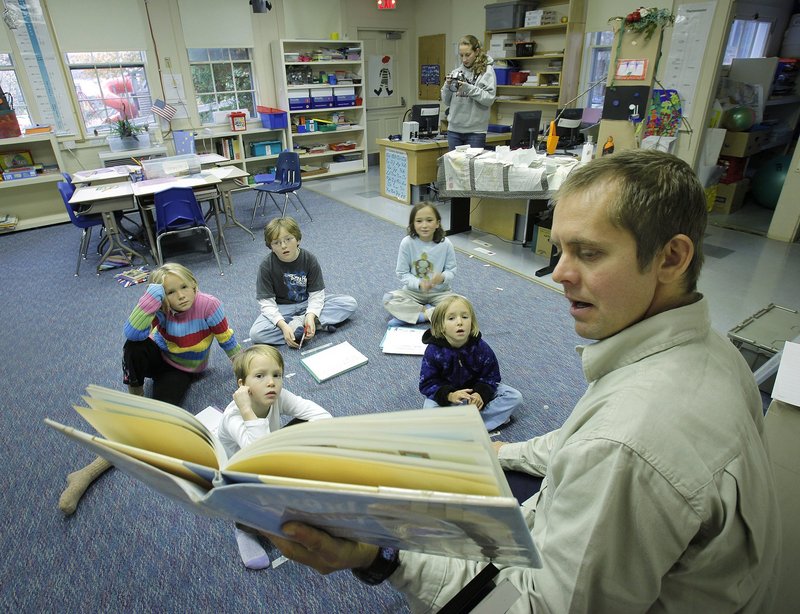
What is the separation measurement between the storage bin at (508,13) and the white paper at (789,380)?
5.53m

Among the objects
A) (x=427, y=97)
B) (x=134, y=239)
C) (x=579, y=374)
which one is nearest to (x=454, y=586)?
(x=579, y=374)

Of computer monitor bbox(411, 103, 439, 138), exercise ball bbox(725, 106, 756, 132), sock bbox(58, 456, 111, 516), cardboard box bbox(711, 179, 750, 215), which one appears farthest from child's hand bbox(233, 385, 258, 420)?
exercise ball bbox(725, 106, 756, 132)

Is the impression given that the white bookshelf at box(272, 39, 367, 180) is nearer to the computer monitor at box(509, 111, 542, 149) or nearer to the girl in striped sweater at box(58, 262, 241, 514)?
the computer monitor at box(509, 111, 542, 149)

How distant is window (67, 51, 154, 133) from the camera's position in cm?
517

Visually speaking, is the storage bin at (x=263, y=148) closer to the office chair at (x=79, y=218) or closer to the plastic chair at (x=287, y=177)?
the plastic chair at (x=287, y=177)

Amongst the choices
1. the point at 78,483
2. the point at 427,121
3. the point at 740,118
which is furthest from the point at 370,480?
the point at 740,118

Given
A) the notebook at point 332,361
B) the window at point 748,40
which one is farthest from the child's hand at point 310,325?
the window at point 748,40

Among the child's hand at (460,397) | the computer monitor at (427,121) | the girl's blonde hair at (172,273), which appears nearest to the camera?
the child's hand at (460,397)

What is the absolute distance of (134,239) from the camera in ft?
15.0

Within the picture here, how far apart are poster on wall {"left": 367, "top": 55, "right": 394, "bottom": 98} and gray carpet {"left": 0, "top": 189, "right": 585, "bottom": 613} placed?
399 centimetres

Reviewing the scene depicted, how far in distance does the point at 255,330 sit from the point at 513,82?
518cm

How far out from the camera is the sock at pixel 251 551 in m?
1.51

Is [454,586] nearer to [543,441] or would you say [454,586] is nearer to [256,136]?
[543,441]

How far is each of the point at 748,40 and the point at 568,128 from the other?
2.83m
